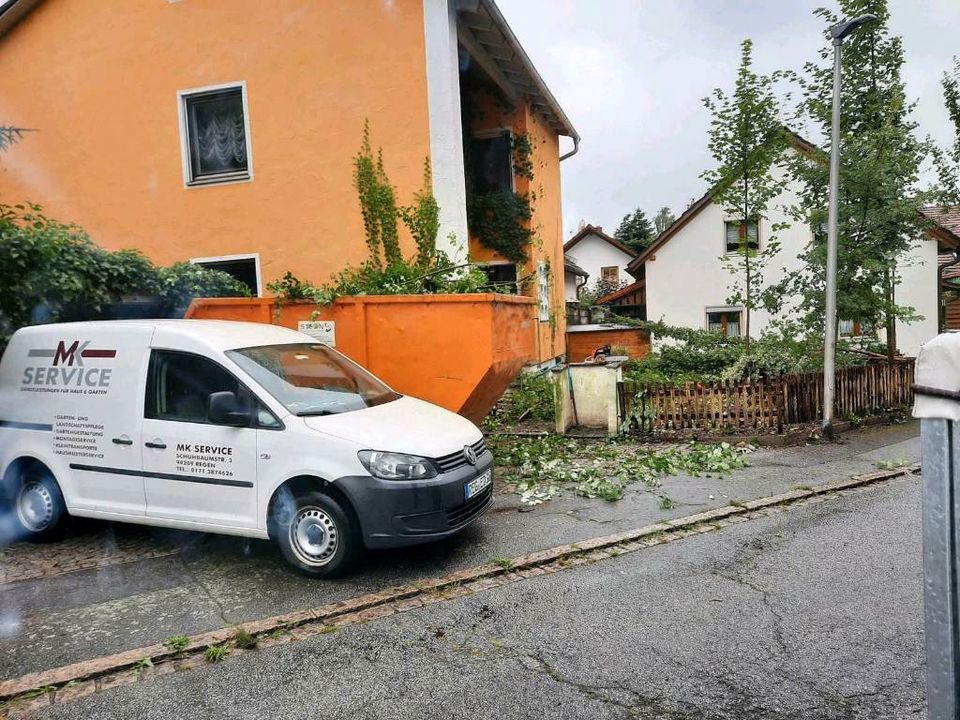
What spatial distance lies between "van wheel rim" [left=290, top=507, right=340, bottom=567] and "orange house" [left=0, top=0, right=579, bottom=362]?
670cm

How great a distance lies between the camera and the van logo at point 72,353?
5.86 metres

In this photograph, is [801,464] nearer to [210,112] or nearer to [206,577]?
[206,577]

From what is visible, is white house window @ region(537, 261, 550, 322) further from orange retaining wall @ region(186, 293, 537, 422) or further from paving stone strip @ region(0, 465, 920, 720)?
paving stone strip @ region(0, 465, 920, 720)

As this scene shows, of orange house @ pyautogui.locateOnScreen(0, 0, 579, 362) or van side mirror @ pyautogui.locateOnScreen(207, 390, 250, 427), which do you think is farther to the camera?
orange house @ pyautogui.locateOnScreen(0, 0, 579, 362)

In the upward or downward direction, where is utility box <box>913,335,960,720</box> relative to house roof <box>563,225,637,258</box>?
downward

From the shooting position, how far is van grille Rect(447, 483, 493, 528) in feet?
17.2

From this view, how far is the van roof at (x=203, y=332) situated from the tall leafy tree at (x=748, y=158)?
Result: 28.2ft

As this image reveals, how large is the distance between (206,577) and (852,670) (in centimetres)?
435

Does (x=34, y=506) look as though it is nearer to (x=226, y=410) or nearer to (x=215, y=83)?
(x=226, y=410)

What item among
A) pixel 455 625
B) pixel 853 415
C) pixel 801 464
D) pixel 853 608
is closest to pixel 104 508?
pixel 455 625

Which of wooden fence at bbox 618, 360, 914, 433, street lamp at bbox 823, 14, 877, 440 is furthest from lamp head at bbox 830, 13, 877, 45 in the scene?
wooden fence at bbox 618, 360, 914, 433

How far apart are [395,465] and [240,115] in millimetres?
10188

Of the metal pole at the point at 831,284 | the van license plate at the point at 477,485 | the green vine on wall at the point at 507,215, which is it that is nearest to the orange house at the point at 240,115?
the green vine on wall at the point at 507,215

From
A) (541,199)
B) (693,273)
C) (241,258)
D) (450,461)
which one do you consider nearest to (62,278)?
(241,258)
